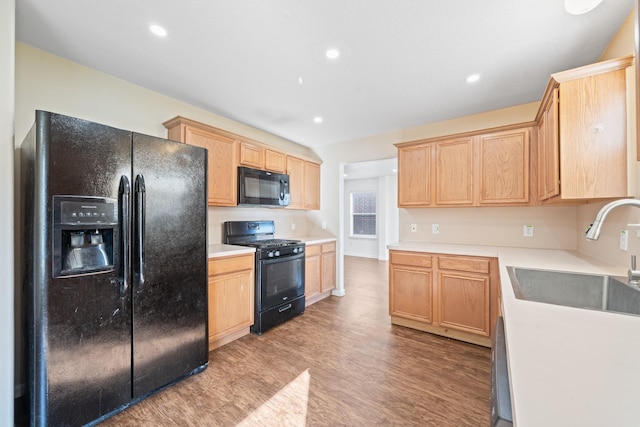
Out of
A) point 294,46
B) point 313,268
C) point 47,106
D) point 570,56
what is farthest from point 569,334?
point 47,106

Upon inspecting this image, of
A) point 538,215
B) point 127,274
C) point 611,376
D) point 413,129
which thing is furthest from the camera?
point 413,129

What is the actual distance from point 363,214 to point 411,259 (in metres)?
4.78

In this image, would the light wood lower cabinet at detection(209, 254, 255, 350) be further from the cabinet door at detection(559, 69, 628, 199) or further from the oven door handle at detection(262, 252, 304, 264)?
the cabinet door at detection(559, 69, 628, 199)

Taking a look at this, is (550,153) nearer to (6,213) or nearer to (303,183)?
(303,183)

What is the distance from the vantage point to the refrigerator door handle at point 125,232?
1.64m

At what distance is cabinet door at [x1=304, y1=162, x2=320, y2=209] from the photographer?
407cm

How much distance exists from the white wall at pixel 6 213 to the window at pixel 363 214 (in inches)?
267

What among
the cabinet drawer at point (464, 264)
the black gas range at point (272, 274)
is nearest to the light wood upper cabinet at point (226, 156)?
the black gas range at point (272, 274)

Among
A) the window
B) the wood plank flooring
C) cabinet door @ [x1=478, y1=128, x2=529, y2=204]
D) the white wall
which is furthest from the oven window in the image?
the window

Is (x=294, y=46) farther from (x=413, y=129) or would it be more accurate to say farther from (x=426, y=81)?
(x=413, y=129)

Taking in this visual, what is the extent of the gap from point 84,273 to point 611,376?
7.27 ft

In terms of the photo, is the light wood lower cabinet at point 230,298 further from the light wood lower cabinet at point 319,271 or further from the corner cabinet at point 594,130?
the corner cabinet at point 594,130

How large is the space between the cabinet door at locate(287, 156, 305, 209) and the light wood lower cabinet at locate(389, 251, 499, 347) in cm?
159

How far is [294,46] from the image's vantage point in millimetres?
1873
